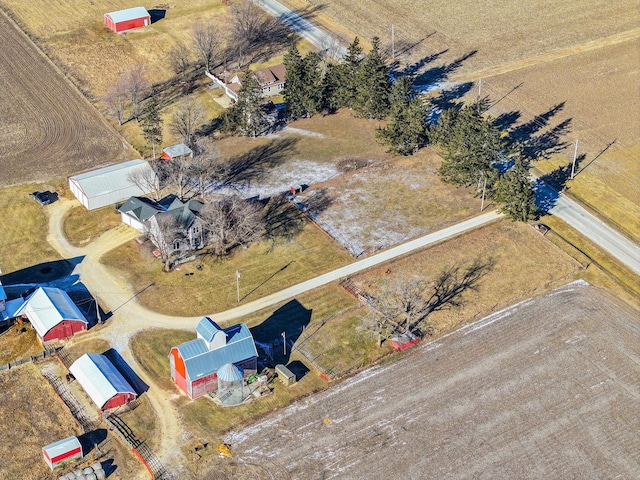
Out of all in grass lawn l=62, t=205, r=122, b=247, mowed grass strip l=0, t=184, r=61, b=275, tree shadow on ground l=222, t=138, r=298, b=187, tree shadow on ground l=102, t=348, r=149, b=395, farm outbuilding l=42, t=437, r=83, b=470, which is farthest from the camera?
tree shadow on ground l=222, t=138, r=298, b=187

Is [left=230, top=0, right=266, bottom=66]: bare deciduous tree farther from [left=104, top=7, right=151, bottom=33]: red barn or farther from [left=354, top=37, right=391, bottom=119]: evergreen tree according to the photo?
[left=354, top=37, right=391, bottom=119]: evergreen tree

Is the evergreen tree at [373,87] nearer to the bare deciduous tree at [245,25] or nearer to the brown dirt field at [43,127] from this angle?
the bare deciduous tree at [245,25]

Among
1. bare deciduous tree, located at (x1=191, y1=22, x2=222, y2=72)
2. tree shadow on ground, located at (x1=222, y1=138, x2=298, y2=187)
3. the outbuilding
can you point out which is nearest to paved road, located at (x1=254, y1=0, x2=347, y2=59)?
bare deciduous tree, located at (x1=191, y1=22, x2=222, y2=72)

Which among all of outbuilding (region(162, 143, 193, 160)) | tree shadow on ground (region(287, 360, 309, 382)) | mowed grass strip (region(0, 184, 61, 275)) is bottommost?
mowed grass strip (region(0, 184, 61, 275))

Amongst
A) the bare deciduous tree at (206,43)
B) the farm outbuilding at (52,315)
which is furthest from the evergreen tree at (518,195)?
the bare deciduous tree at (206,43)

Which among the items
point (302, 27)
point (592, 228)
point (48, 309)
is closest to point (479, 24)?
point (302, 27)

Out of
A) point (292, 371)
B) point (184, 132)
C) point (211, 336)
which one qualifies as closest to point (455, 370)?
point (292, 371)

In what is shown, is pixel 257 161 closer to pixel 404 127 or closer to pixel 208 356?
pixel 404 127
